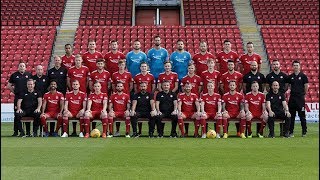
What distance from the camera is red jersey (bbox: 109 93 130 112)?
11.5 meters

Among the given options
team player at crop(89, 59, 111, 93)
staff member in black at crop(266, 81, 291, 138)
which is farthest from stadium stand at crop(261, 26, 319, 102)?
team player at crop(89, 59, 111, 93)

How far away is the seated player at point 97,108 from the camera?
1123 cm

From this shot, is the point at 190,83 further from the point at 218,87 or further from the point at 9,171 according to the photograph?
the point at 9,171

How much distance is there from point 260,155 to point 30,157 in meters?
3.12

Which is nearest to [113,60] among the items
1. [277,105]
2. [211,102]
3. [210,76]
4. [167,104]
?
[167,104]

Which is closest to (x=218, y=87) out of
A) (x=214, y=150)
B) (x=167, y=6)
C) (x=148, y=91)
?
(x=148, y=91)

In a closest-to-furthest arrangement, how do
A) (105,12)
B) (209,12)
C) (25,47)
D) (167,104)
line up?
(167,104), (25,47), (209,12), (105,12)

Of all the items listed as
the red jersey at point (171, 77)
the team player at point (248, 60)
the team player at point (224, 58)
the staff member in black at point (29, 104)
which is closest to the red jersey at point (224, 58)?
the team player at point (224, 58)

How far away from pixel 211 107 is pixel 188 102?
0.49 m

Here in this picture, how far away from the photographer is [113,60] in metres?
12.3

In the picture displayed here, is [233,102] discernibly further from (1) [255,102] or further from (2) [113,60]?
(2) [113,60]

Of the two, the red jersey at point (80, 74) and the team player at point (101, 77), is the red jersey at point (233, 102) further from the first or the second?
the red jersey at point (80, 74)

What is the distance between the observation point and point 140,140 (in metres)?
10.4

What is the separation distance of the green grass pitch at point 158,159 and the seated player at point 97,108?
0.90m
